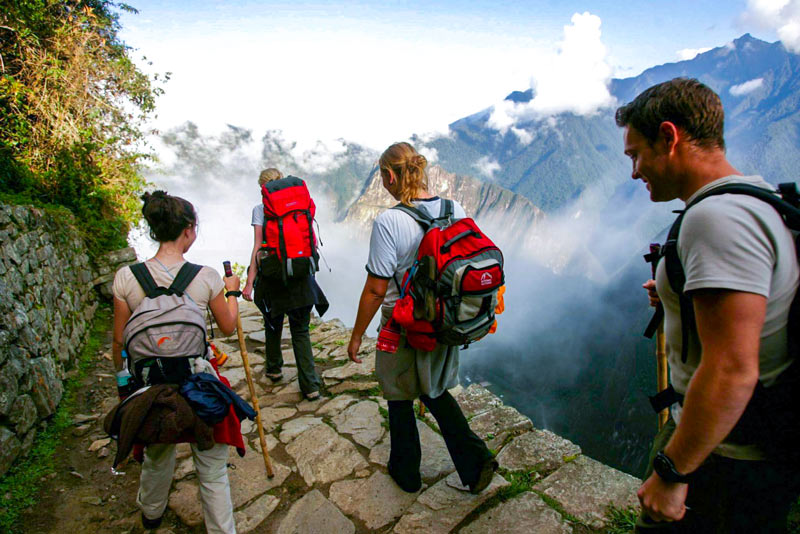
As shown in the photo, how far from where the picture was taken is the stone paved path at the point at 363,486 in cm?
272

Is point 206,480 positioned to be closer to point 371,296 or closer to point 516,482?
point 371,296

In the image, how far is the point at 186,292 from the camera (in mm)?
2297

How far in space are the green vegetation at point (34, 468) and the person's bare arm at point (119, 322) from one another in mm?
1699

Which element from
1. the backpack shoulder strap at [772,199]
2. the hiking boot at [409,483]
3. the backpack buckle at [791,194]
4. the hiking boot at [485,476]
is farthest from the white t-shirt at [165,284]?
the backpack buckle at [791,194]

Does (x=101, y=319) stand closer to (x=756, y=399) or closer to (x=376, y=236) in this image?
(x=376, y=236)

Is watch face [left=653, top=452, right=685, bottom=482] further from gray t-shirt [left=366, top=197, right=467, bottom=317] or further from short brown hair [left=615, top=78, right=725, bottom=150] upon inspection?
gray t-shirt [left=366, top=197, right=467, bottom=317]

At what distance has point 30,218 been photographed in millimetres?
5461

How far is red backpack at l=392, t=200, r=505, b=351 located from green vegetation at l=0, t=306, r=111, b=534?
333 cm

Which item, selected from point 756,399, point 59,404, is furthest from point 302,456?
point 756,399

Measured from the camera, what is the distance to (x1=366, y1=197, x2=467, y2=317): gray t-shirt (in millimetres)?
2395

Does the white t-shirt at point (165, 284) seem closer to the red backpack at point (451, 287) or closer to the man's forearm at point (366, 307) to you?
the man's forearm at point (366, 307)

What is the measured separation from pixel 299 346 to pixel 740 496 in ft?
12.3

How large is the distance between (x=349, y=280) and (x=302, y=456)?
144561 mm

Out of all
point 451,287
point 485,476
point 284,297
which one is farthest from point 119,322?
point 485,476
